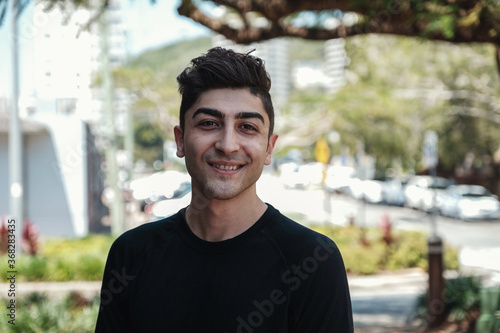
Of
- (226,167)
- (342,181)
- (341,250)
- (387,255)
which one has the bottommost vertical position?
(342,181)

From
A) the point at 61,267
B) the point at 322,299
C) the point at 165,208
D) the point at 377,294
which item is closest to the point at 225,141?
the point at 322,299

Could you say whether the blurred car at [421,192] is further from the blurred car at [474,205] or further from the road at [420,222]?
the blurred car at [474,205]

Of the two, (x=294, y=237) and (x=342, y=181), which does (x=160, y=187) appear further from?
(x=294, y=237)

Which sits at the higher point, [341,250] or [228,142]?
[228,142]

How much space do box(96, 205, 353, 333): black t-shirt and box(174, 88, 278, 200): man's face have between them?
0.47 ft

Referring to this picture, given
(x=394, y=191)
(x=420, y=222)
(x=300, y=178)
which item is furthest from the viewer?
(x=300, y=178)

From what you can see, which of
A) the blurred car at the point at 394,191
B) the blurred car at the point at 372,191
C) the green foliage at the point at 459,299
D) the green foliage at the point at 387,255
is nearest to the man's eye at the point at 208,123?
the green foliage at the point at 459,299

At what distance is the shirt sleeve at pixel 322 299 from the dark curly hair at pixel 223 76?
1.51 feet

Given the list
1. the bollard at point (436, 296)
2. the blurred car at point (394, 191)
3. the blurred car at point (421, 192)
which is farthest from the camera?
the blurred car at point (394, 191)

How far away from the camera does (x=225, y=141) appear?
1969 millimetres

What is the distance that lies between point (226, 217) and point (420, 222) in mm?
28881

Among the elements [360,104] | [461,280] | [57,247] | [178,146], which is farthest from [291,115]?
[178,146]

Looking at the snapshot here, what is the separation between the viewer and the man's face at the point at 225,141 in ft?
6.51

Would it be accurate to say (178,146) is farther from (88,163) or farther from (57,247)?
(88,163)
